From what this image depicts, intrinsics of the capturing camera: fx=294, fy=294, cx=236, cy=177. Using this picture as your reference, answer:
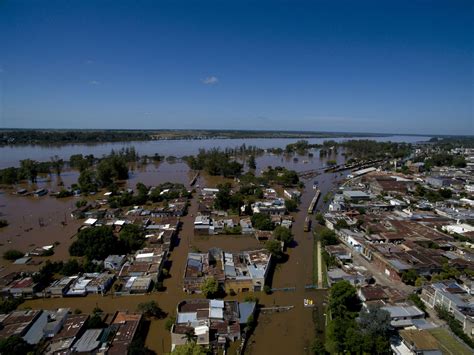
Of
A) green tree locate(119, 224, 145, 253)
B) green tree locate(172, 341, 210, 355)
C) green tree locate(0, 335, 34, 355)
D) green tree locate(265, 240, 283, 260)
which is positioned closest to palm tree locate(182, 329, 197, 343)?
green tree locate(172, 341, 210, 355)

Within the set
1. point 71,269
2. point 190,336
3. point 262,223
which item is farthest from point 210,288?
point 262,223

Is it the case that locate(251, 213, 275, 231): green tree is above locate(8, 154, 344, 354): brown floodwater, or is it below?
above

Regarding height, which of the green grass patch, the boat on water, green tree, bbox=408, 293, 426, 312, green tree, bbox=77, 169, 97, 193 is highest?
green tree, bbox=77, 169, 97, 193

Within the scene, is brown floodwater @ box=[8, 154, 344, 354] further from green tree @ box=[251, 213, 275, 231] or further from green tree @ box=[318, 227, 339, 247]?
green tree @ box=[251, 213, 275, 231]

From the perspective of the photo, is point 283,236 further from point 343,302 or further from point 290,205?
point 290,205

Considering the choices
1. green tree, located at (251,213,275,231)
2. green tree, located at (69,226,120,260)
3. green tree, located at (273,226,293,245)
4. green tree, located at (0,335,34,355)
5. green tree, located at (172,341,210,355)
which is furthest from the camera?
green tree, located at (251,213,275,231)
